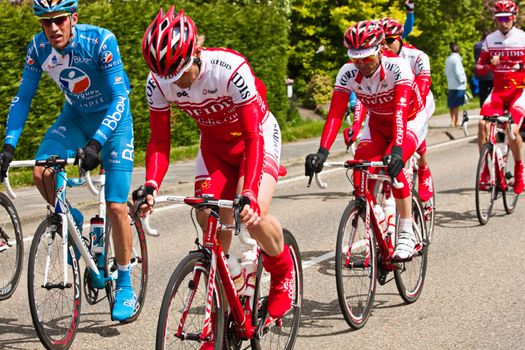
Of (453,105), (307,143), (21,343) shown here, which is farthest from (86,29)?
(453,105)

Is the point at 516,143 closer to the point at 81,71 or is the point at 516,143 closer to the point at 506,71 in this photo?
the point at 506,71

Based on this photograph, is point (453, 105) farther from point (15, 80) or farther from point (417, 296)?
point (417, 296)

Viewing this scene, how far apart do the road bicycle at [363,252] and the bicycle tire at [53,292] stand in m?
1.71

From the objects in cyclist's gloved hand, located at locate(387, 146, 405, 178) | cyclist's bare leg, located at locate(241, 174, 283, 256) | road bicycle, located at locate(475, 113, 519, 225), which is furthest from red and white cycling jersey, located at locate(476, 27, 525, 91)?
cyclist's bare leg, located at locate(241, 174, 283, 256)

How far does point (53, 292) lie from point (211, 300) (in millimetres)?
1860

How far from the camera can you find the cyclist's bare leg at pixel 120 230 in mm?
6699

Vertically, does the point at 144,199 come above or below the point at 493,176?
above

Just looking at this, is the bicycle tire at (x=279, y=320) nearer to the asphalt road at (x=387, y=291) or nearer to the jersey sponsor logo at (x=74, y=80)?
the asphalt road at (x=387, y=291)

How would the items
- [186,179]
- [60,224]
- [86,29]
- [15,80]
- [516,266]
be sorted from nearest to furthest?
[60,224] < [86,29] < [516,266] < [186,179] < [15,80]

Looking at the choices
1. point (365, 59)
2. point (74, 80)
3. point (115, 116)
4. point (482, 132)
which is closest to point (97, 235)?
point (115, 116)

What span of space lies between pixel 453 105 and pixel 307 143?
4440 millimetres

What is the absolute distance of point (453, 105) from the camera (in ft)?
72.1

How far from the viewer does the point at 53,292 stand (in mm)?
6383

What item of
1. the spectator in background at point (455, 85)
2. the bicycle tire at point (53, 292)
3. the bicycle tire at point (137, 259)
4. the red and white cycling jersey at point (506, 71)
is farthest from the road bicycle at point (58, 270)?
the spectator in background at point (455, 85)
